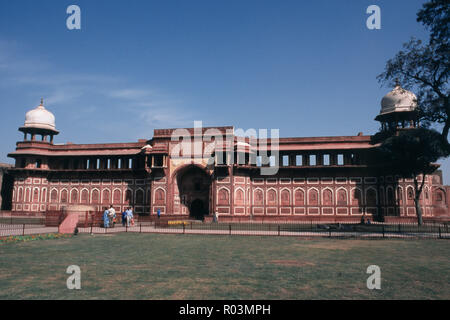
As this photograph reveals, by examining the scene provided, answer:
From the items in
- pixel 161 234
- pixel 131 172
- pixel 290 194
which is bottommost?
pixel 161 234

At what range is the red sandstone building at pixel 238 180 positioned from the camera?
3638 centimetres

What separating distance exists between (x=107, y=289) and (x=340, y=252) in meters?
9.31

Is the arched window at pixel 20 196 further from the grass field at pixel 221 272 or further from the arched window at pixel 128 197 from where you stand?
the grass field at pixel 221 272

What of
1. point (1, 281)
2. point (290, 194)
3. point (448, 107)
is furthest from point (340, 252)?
point (290, 194)

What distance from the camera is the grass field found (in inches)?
269

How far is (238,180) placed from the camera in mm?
37188

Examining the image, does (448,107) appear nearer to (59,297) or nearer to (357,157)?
(357,157)

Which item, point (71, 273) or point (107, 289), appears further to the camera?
point (71, 273)

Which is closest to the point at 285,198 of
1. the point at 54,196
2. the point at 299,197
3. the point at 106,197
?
the point at 299,197

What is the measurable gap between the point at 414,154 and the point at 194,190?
940 inches

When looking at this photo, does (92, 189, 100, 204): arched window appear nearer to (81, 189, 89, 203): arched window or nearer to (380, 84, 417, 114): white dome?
(81, 189, 89, 203): arched window

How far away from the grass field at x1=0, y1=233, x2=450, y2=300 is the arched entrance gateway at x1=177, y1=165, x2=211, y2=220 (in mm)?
25522

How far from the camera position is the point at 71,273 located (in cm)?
855
